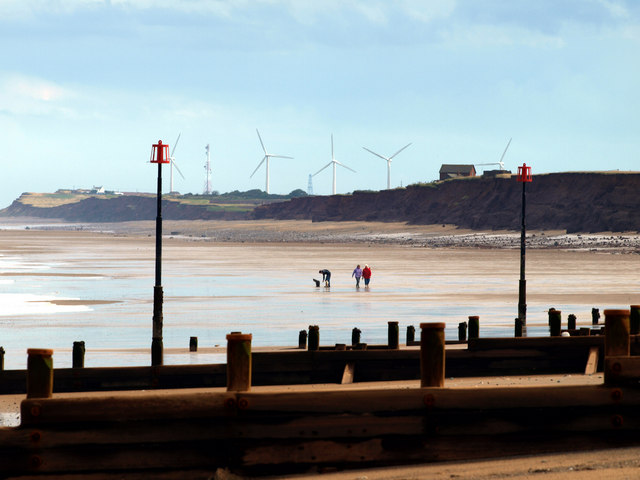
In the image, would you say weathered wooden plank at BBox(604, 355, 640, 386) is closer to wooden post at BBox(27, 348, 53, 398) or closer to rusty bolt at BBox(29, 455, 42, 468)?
wooden post at BBox(27, 348, 53, 398)

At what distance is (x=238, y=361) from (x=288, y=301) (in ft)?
101

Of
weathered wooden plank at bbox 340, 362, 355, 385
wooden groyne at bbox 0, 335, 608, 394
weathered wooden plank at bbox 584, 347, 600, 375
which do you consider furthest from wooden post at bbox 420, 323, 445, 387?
weathered wooden plank at bbox 584, 347, 600, 375

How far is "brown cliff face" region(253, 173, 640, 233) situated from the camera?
13525 cm

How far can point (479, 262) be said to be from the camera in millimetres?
75125

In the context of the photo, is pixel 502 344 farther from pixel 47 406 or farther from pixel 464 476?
pixel 47 406

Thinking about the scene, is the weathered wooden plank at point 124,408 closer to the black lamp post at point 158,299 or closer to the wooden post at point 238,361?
the wooden post at point 238,361

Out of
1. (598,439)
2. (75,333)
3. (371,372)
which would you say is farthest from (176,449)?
(75,333)

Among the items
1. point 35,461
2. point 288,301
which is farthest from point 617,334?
point 288,301

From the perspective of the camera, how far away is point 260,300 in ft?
133

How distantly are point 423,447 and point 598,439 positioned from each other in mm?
1944

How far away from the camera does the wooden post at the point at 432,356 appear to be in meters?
9.76

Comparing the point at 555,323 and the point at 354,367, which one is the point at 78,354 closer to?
the point at 354,367

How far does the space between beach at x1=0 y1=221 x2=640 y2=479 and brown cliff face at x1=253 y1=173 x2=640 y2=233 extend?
5479 centimetres

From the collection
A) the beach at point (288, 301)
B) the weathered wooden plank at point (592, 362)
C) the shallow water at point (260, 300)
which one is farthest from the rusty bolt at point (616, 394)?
the shallow water at point (260, 300)
